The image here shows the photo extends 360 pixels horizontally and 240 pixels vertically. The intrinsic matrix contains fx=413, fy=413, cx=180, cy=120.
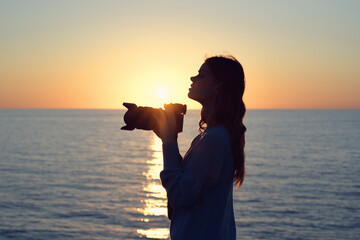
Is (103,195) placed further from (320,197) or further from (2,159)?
(2,159)

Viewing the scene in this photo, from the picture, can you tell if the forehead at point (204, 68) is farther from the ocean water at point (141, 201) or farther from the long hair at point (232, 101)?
the ocean water at point (141, 201)

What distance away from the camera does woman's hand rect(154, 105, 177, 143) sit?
7.02 feet

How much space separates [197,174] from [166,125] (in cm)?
33

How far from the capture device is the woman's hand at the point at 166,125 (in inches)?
84.3

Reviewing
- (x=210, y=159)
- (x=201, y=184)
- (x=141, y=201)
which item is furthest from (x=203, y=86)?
(x=141, y=201)

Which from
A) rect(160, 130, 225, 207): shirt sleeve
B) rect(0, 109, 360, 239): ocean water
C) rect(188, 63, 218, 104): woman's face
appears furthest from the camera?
rect(0, 109, 360, 239): ocean water

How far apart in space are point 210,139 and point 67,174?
32.5 m

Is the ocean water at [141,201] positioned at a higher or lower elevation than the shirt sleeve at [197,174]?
lower

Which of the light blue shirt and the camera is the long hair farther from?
the camera

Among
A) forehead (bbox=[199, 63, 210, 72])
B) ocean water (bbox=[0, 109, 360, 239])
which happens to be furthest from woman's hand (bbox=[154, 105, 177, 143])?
ocean water (bbox=[0, 109, 360, 239])

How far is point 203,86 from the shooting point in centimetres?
216

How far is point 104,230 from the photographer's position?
17.3 meters

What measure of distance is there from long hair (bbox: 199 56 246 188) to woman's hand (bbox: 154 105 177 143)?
233 mm

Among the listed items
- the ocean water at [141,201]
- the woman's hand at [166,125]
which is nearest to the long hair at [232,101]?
the woman's hand at [166,125]
